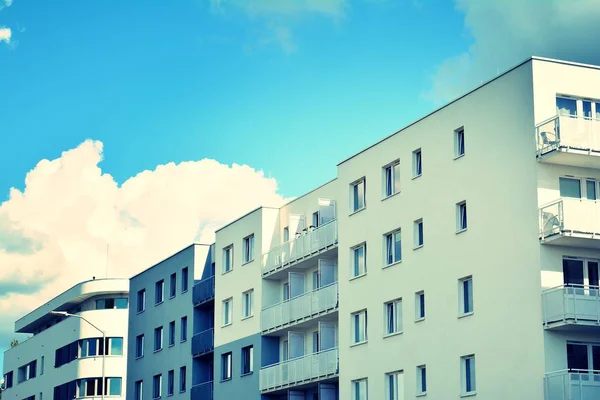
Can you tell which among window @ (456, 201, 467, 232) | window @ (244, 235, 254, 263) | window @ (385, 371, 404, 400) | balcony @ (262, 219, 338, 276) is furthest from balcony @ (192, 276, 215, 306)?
window @ (456, 201, 467, 232)

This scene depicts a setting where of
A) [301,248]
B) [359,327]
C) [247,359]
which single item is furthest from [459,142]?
[247,359]

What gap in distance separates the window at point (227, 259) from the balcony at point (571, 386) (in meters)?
28.1

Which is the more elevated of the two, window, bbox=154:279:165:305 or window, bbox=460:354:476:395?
window, bbox=154:279:165:305

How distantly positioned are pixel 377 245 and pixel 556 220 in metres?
11.7

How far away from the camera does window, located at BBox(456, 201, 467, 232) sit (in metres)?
45.2

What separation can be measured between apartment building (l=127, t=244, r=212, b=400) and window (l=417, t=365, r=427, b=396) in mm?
23436

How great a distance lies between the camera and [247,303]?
2459 inches

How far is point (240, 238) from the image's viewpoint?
209 feet

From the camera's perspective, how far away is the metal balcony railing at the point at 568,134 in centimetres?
4073

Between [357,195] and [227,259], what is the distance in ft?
47.4

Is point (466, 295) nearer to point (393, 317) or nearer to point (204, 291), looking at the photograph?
point (393, 317)

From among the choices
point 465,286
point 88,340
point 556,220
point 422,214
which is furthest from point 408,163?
point 88,340

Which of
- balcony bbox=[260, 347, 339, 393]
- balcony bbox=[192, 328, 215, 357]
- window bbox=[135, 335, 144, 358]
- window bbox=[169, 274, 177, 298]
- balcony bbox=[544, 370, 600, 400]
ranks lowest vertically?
balcony bbox=[544, 370, 600, 400]

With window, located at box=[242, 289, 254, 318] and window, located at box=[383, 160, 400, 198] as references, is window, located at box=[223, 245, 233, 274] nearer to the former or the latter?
window, located at box=[242, 289, 254, 318]
